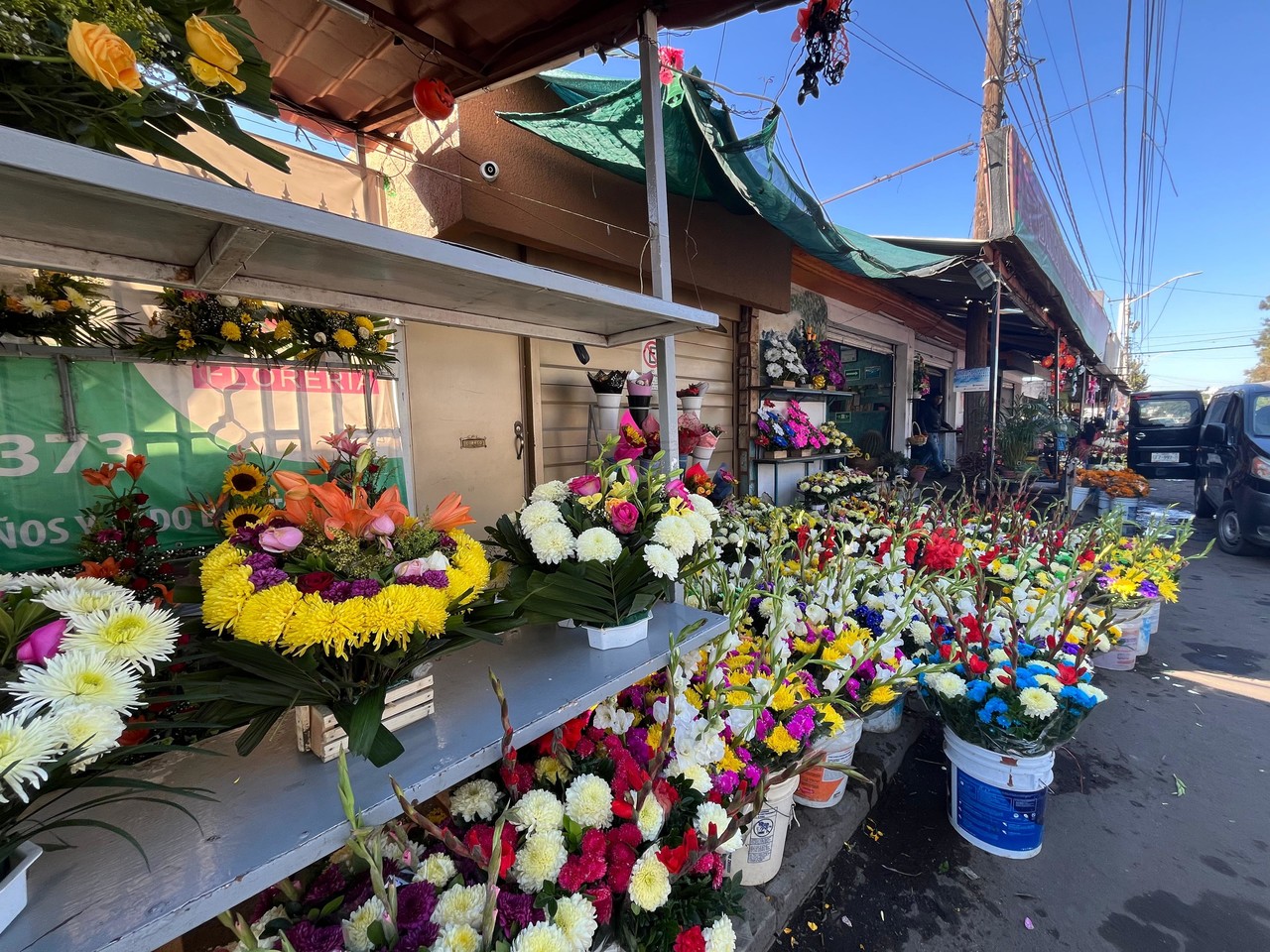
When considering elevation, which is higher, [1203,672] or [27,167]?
[27,167]

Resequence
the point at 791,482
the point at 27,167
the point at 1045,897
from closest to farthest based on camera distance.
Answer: the point at 27,167
the point at 1045,897
the point at 791,482

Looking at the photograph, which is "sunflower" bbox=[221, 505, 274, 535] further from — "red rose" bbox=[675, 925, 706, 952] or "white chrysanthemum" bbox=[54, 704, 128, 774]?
"red rose" bbox=[675, 925, 706, 952]

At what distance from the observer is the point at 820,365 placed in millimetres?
5676

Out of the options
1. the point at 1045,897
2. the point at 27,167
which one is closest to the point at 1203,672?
the point at 1045,897

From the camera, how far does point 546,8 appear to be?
172cm

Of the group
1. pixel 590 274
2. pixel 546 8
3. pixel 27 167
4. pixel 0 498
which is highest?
pixel 546 8

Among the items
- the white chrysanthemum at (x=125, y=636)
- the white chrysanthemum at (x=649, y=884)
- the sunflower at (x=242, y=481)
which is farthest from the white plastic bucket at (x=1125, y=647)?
the sunflower at (x=242, y=481)

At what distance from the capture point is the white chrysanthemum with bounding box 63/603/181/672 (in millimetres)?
655

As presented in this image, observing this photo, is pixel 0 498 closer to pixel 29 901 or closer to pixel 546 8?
pixel 29 901

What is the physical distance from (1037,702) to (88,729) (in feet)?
7.68

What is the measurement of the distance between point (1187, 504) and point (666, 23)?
12.8m

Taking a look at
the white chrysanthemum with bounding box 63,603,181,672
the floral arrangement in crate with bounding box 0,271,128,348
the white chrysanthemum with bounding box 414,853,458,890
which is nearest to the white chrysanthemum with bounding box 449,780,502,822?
the white chrysanthemum with bounding box 414,853,458,890

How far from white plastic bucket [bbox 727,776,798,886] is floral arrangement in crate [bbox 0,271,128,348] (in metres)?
2.76

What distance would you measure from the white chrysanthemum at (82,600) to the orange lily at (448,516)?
0.47m
